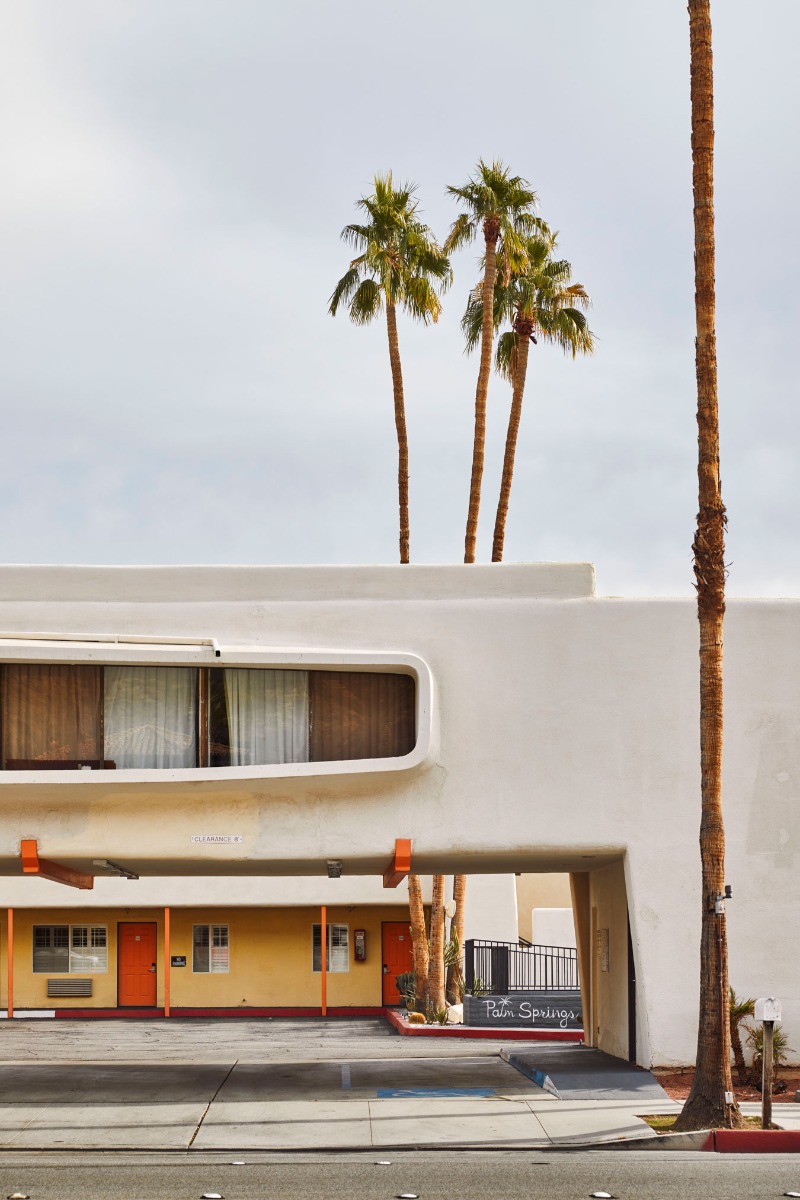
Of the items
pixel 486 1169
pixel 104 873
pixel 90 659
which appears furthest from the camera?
pixel 104 873

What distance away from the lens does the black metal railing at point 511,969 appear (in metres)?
28.9

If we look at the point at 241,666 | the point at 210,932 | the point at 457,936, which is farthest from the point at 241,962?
the point at 241,666

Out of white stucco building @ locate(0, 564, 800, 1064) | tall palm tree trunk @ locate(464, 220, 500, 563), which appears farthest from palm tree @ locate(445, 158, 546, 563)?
white stucco building @ locate(0, 564, 800, 1064)

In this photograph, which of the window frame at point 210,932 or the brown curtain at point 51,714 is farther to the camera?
the window frame at point 210,932

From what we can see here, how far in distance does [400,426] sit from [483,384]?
2236 millimetres

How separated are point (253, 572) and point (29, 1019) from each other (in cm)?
2056

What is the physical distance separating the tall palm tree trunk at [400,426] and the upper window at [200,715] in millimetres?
11750

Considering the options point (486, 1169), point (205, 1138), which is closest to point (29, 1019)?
point (205, 1138)

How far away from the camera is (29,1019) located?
33562 millimetres

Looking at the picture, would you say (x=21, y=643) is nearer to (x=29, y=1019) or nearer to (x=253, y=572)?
(x=253, y=572)

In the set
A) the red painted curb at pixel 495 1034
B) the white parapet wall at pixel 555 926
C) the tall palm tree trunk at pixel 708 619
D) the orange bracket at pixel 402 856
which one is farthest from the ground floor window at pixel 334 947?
the tall palm tree trunk at pixel 708 619

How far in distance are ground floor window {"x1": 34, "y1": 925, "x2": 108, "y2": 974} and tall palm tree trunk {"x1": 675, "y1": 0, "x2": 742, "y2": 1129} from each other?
23.0 meters

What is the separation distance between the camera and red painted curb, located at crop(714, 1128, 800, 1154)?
13398 mm

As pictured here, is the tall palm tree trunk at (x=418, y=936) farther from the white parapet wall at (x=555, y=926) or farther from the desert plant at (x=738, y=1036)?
the desert plant at (x=738, y=1036)
